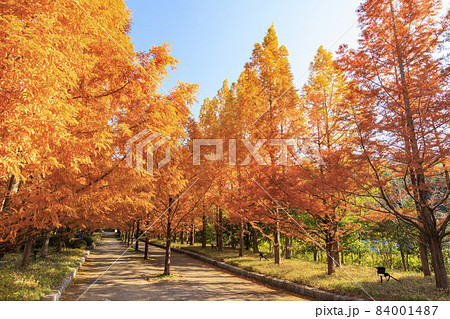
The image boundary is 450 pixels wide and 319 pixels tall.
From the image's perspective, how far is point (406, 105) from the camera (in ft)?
23.3

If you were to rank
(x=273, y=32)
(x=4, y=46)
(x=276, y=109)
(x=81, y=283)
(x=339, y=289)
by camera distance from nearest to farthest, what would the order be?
1. (x=4, y=46)
2. (x=339, y=289)
3. (x=81, y=283)
4. (x=276, y=109)
5. (x=273, y=32)

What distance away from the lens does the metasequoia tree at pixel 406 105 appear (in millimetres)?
6367

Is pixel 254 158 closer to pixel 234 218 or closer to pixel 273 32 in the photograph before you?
pixel 234 218

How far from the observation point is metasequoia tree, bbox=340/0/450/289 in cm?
637

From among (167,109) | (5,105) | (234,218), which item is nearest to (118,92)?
(167,109)

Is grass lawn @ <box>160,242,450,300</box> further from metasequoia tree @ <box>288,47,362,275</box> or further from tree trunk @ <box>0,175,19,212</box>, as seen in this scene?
tree trunk @ <box>0,175,19,212</box>

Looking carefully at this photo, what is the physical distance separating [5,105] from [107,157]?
2.59m

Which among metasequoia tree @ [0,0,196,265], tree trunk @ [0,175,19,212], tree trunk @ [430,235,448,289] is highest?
metasequoia tree @ [0,0,196,265]

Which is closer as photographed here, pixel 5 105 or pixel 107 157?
pixel 5 105

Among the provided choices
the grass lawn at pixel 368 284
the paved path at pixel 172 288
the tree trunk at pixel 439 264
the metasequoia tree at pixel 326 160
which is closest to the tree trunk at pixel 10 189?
the paved path at pixel 172 288

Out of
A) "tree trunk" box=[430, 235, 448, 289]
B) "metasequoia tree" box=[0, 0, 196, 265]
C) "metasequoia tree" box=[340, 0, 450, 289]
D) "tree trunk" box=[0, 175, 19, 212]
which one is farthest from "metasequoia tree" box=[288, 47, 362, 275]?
"tree trunk" box=[0, 175, 19, 212]

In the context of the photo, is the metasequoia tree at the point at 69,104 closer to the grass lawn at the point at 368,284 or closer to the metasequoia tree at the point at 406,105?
the metasequoia tree at the point at 406,105

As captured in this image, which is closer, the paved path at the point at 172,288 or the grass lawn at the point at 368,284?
the grass lawn at the point at 368,284

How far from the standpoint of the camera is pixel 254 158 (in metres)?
12.1
